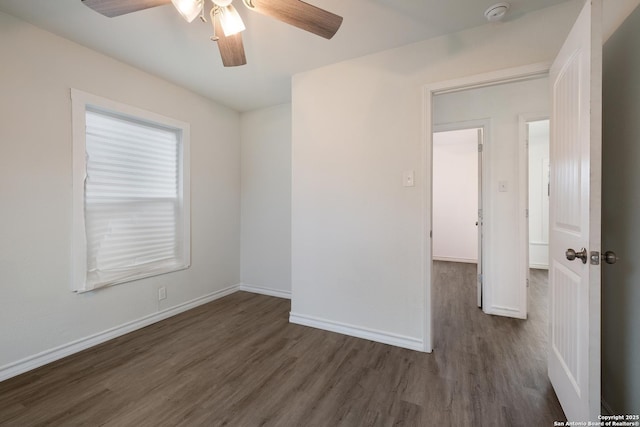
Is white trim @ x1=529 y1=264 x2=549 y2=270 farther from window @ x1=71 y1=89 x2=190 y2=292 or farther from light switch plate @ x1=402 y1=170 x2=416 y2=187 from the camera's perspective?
window @ x1=71 y1=89 x2=190 y2=292

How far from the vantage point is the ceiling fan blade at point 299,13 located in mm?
1320

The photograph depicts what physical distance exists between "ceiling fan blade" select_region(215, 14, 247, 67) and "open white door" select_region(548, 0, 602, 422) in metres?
1.70

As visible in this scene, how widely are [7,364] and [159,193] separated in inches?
65.9

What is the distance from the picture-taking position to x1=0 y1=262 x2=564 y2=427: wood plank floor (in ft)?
4.96

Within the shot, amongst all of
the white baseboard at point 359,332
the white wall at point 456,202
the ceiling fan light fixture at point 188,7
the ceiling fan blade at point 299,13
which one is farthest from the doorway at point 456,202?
the ceiling fan light fixture at point 188,7

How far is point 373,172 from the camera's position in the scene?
7.73 ft

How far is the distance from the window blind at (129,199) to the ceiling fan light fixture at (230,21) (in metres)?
1.70

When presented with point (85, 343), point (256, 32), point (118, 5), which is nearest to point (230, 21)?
point (118, 5)

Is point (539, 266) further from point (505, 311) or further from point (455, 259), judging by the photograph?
point (505, 311)

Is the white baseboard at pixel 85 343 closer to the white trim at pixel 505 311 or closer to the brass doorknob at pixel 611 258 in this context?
the white trim at pixel 505 311

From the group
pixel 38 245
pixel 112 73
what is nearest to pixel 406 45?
pixel 112 73

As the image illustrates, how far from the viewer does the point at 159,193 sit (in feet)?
9.47

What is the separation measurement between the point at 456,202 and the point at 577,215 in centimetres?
474

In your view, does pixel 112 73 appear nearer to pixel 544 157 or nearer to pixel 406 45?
pixel 406 45
